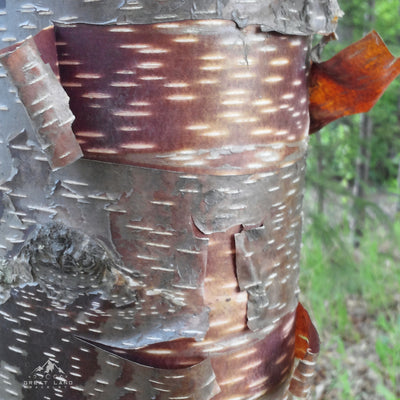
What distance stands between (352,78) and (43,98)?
2.22 feet

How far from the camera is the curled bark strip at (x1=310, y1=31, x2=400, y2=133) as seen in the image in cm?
92

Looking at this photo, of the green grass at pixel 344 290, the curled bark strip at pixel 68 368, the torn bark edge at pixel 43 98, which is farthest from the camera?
the green grass at pixel 344 290

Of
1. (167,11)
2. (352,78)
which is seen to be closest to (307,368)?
(352,78)

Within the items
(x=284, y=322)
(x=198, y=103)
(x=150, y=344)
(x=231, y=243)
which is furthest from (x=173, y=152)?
(x=284, y=322)

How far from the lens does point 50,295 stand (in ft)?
2.64

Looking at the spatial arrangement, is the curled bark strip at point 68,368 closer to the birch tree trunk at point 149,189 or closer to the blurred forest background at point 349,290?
the birch tree trunk at point 149,189

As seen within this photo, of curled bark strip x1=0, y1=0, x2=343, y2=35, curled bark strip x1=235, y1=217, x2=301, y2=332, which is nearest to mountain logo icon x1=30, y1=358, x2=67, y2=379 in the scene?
curled bark strip x1=235, y1=217, x2=301, y2=332

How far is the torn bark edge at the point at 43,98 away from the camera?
0.66 metres

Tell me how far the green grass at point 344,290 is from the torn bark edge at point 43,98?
2.70 meters

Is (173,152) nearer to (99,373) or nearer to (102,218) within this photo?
(102,218)

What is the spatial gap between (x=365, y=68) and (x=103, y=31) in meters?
0.58

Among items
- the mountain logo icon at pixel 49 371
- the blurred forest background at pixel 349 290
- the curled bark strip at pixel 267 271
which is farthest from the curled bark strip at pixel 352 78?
the blurred forest background at pixel 349 290

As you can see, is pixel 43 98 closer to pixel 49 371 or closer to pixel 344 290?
pixel 49 371

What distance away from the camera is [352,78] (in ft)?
3.22
